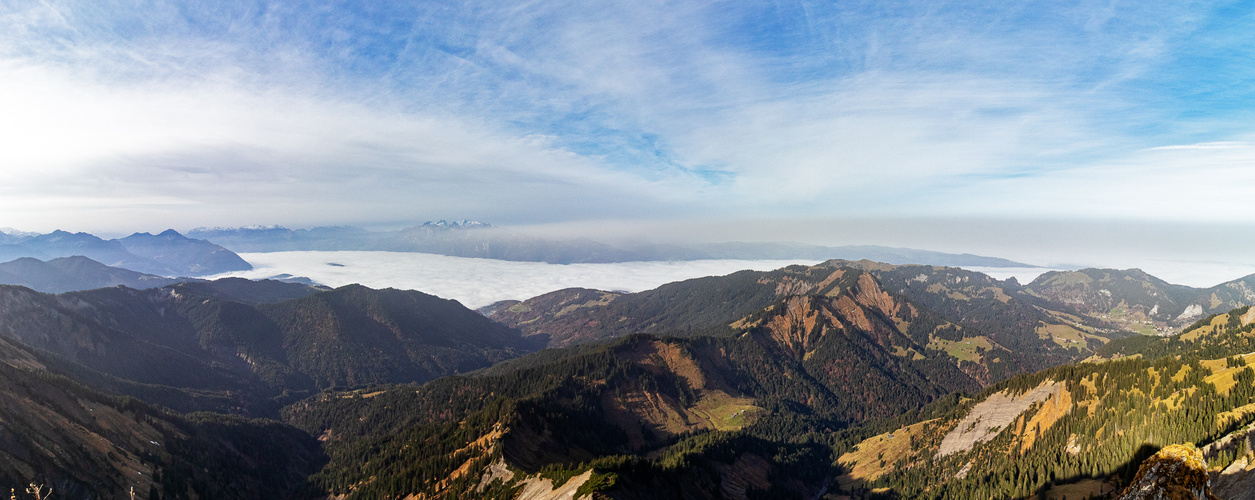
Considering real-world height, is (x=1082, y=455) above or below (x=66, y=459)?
above

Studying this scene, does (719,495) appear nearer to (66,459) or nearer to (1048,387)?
(1048,387)

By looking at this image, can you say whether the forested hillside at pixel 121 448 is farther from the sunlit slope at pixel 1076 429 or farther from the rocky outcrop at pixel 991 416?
the rocky outcrop at pixel 991 416

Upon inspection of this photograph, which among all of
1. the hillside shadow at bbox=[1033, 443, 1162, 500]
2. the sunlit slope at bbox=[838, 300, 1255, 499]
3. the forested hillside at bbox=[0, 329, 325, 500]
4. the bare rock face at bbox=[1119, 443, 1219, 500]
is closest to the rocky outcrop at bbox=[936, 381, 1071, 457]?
the sunlit slope at bbox=[838, 300, 1255, 499]

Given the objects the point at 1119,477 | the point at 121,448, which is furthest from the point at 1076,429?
the point at 121,448

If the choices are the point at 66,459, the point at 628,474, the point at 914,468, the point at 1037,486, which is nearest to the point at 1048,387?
the point at 914,468

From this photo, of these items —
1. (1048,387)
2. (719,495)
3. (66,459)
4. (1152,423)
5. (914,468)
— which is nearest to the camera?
(1152,423)

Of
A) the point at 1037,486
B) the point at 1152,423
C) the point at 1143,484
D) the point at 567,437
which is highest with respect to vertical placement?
the point at 1143,484

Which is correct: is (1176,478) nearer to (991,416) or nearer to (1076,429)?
(1076,429)

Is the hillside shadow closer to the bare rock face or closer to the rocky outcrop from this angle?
the rocky outcrop
